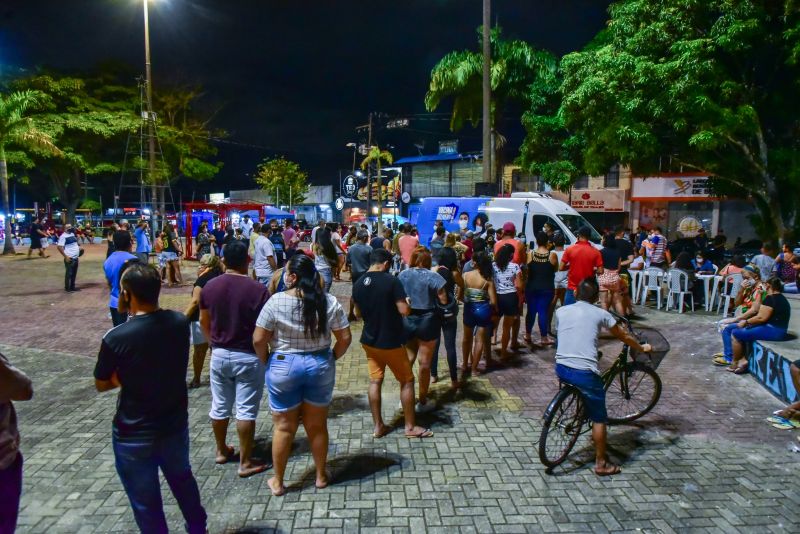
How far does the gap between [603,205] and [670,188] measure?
131 inches

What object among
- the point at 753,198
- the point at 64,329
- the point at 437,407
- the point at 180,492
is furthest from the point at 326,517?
the point at 753,198

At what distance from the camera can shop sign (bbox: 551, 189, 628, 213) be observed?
26484 mm

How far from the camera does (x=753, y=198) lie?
50.5 feet

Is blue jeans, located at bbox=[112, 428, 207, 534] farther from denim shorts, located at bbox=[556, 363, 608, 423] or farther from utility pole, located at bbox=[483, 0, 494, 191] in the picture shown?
utility pole, located at bbox=[483, 0, 494, 191]

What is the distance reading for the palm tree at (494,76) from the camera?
2105cm

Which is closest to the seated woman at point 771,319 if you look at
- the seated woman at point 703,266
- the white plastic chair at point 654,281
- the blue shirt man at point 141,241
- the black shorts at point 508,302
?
the black shorts at point 508,302

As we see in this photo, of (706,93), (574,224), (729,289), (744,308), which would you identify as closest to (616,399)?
(744,308)

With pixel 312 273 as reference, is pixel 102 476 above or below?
below

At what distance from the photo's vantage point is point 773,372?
6.27 meters

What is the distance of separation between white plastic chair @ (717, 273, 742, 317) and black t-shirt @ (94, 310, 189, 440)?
10.5 meters

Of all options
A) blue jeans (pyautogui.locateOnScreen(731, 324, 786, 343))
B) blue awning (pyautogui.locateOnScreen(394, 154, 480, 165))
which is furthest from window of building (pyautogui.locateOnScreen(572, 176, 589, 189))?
blue jeans (pyautogui.locateOnScreen(731, 324, 786, 343))

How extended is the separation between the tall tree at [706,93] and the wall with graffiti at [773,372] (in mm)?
7269

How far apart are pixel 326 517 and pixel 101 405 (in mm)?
3560

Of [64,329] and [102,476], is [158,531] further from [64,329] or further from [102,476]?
[64,329]
